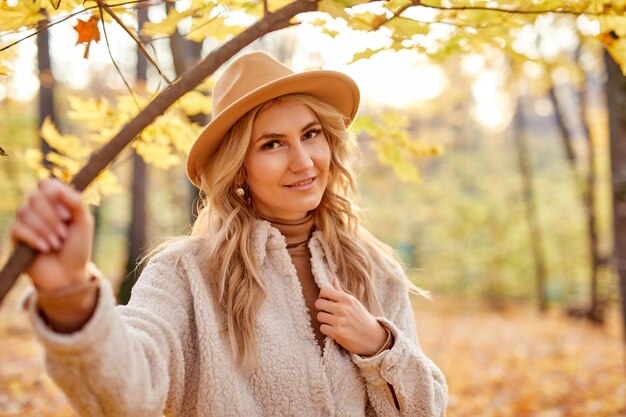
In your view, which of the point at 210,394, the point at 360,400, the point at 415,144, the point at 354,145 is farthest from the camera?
the point at 415,144

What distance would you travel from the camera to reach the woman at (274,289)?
1685 mm

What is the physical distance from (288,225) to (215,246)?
0.32 m

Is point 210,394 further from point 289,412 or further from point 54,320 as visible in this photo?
point 54,320

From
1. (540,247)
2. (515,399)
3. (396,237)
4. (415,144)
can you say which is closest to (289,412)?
(415,144)

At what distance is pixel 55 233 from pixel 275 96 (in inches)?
40.3

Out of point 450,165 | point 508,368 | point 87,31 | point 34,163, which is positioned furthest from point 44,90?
point 450,165

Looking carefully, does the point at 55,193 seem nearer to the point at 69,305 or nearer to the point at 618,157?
the point at 69,305

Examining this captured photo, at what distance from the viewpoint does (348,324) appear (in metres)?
1.79

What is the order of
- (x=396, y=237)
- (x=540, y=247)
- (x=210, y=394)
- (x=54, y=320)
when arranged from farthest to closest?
(x=396, y=237), (x=540, y=247), (x=210, y=394), (x=54, y=320)

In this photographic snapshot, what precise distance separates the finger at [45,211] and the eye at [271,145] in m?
0.97

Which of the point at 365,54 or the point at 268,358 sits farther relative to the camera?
the point at 365,54

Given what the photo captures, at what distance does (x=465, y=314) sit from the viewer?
13.1m

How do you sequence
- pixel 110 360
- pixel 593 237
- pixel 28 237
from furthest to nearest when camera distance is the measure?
pixel 593 237 < pixel 110 360 < pixel 28 237

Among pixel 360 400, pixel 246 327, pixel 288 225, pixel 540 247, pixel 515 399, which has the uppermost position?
pixel 288 225
